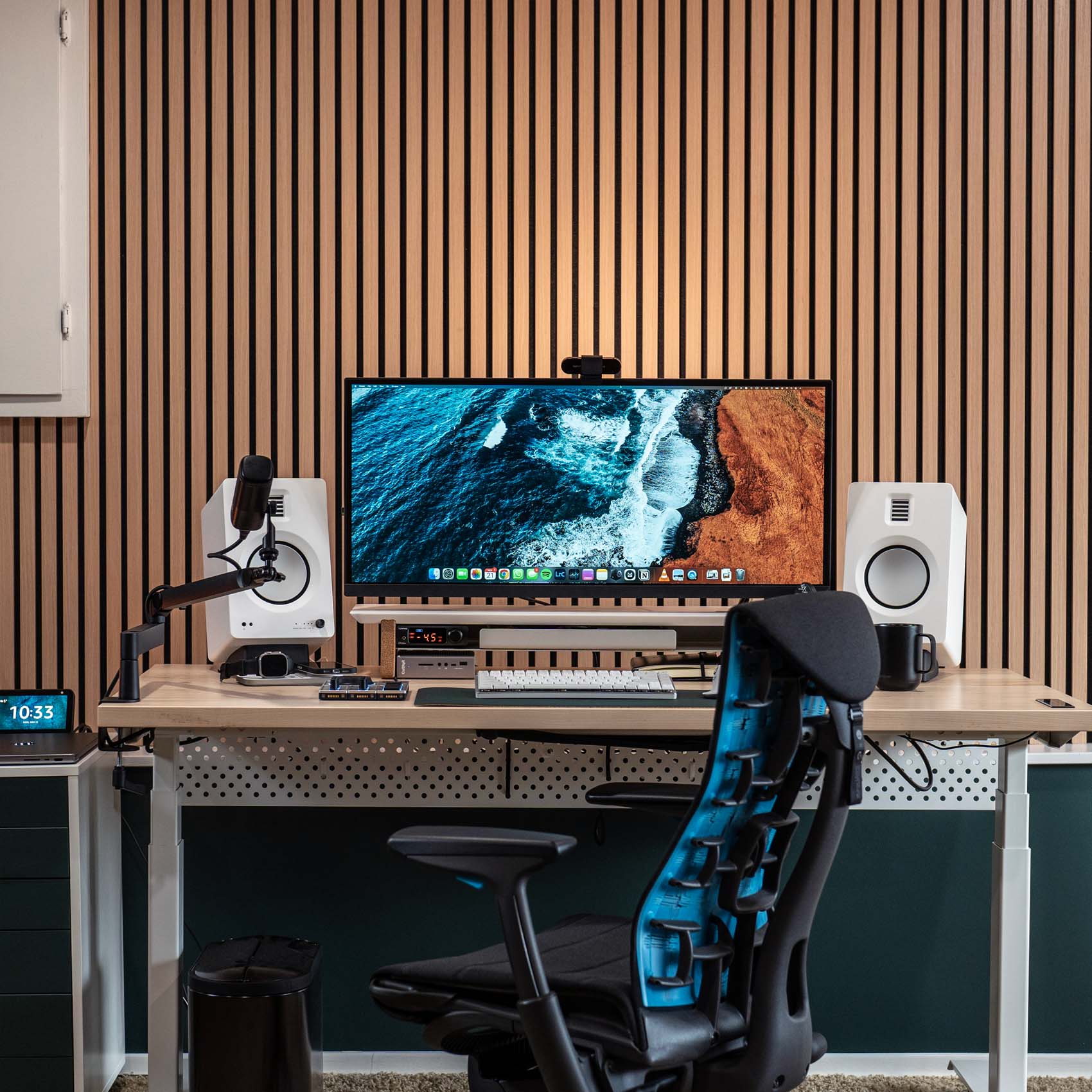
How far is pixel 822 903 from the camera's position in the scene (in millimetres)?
2652

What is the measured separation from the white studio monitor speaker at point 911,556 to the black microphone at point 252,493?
1309 mm

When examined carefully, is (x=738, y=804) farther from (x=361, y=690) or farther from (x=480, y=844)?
(x=361, y=690)

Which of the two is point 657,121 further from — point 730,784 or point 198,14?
point 730,784

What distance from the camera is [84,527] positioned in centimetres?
330

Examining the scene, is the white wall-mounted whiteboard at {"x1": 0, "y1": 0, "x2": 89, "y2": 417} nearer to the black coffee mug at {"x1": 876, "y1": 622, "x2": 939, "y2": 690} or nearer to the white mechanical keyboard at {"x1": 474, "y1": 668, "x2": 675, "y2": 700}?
the white mechanical keyboard at {"x1": 474, "y1": 668, "x2": 675, "y2": 700}

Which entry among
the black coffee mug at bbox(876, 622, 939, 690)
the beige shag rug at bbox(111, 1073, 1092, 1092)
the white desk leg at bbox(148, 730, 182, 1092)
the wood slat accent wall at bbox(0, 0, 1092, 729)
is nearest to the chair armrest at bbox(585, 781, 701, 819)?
the black coffee mug at bbox(876, 622, 939, 690)

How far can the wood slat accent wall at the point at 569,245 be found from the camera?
326cm

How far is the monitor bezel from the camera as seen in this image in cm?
251

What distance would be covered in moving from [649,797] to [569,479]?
34.2 inches

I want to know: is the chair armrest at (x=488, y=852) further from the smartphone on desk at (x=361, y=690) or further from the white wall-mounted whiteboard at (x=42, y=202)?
the white wall-mounted whiteboard at (x=42, y=202)

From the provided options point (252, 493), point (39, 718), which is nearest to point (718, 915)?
point (252, 493)

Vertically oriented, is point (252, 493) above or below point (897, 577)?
above

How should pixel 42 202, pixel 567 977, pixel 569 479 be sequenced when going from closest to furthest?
pixel 567 977 < pixel 569 479 < pixel 42 202

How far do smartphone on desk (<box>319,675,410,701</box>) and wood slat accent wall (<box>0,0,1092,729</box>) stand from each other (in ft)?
3.18
